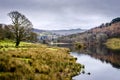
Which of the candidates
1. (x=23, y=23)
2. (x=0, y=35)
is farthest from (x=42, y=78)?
(x=0, y=35)

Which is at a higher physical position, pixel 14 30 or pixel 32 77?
pixel 14 30

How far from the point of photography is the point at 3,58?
34.0m

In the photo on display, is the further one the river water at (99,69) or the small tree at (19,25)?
the small tree at (19,25)

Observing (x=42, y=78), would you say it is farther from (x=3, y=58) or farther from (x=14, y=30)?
(x=14, y=30)

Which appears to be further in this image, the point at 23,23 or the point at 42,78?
the point at 23,23

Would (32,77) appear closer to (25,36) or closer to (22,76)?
(22,76)

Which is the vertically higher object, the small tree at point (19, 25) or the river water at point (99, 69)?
the small tree at point (19, 25)

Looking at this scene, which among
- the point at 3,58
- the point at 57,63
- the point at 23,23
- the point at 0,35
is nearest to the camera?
the point at 3,58

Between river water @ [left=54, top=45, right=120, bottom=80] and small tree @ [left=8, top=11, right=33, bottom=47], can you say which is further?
small tree @ [left=8, top=11, right=33, bottom=47]

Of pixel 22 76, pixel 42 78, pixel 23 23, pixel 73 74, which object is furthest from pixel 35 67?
pixel 23 23

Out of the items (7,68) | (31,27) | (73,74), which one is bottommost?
(73,74)

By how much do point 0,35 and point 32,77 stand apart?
283 feet

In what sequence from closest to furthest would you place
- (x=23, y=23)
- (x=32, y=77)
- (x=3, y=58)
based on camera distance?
(x=32, y=77) → (x=3, y=58) → (x=23, y=23)

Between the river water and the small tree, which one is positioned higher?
the small tree
